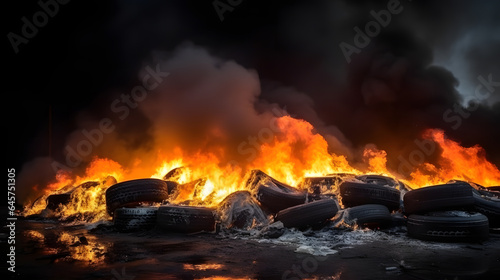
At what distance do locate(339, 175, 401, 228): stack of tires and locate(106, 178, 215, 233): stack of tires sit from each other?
356cm

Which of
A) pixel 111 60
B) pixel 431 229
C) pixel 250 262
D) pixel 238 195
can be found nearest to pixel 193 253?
pixel 250 262

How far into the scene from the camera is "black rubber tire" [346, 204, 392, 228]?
7738mm

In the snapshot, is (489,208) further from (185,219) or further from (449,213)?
(185,219)

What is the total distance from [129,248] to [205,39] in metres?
14.7

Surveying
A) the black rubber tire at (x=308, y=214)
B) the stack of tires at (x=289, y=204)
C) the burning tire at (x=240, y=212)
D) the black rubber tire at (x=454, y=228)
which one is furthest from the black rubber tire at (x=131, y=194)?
the black rubber tire at (x=454, y=228)

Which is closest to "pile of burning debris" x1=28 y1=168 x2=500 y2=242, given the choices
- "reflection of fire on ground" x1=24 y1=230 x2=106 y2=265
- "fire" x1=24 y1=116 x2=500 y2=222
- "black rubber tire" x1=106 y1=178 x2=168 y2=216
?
"black rubber tire" x1=106 y1=178 x2=168 y2=216

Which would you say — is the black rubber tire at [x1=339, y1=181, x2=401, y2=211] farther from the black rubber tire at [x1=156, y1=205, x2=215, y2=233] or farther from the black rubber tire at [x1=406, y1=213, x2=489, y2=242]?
the black rubber tire at [x1=156, y1=205, x2=215, y2=233]

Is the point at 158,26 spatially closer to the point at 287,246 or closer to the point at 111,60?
the point at 111,60

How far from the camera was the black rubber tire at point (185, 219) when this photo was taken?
7.73 metres

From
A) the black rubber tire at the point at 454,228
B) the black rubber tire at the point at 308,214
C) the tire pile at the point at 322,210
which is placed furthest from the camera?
the black rubber tire at the point at 308,214

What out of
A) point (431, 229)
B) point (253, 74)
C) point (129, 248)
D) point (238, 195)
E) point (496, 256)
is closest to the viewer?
point (496, 256)

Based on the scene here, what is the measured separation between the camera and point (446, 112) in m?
17.3

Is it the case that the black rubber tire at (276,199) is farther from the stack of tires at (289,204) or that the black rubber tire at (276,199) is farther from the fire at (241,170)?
the fire at (241,170)

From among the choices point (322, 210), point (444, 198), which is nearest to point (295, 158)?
point (322, 210)
